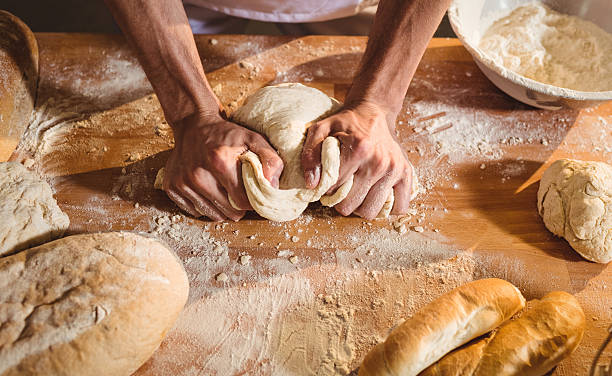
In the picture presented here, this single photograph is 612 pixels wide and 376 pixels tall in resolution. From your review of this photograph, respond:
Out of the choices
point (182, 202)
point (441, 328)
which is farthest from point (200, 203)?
point (441, 328)

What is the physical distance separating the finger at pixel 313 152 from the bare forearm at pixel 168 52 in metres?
0.33

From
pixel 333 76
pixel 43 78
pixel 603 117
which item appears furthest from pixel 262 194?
pixel 603 117

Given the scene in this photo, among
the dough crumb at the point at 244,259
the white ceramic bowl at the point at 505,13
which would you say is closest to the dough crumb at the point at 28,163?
the dough crumb at the point at 244,259

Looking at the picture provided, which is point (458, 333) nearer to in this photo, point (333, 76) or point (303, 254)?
point (303, 254)

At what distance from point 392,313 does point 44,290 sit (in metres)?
0.87

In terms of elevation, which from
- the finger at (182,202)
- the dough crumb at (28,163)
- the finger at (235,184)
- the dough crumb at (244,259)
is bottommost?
the dough crumb at (244,259)

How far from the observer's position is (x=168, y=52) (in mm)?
1340

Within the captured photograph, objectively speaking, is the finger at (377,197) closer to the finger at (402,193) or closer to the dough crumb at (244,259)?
the finger at (402,193)

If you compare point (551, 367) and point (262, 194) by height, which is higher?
point (262, 194)

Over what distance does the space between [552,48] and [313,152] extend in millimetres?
1002

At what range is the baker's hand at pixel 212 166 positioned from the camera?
1.25 meters

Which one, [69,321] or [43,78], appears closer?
[69,321]

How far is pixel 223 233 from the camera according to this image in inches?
52.8

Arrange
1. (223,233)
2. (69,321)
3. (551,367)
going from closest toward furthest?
(69,321) → (551,367) → (223,233)
